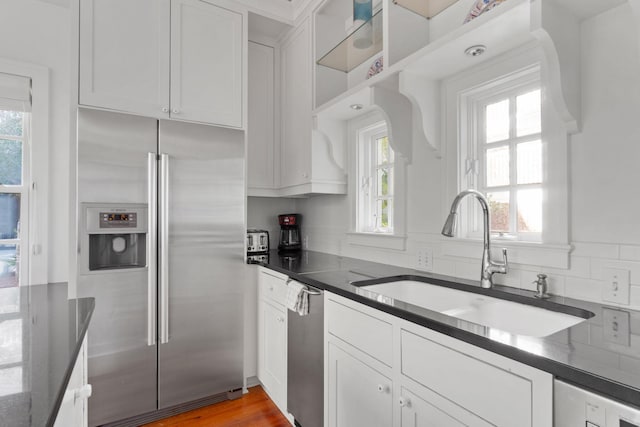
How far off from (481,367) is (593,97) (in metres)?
Result: 1.02

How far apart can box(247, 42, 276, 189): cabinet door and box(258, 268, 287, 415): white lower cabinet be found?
2.78 feet

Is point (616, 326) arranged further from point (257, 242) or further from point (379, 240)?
point (257, 242)

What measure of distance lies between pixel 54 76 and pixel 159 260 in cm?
158

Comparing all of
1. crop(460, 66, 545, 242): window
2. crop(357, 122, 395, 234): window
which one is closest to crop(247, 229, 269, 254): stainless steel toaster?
crop(357, 122, 395, 234): window

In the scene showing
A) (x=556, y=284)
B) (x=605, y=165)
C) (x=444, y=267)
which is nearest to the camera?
(x=605, y=165)

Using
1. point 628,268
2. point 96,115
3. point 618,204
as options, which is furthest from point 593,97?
point 96,115

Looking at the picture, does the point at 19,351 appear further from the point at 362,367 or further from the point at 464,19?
the point at 464,19

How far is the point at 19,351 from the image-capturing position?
0.74 meters

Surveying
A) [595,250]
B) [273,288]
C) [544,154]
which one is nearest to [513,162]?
[544,154]

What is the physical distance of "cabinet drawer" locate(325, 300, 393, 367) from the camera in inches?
47.8

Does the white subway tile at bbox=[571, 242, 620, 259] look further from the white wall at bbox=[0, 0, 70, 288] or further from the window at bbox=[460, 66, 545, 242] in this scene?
the white wall at bbox=[0, 0, 70, 288]

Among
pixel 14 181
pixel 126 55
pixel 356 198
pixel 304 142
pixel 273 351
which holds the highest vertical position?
pixel 126 55

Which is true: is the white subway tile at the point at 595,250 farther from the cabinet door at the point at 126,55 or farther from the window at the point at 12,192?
the window at the point at 12,192

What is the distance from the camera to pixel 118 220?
193cm
